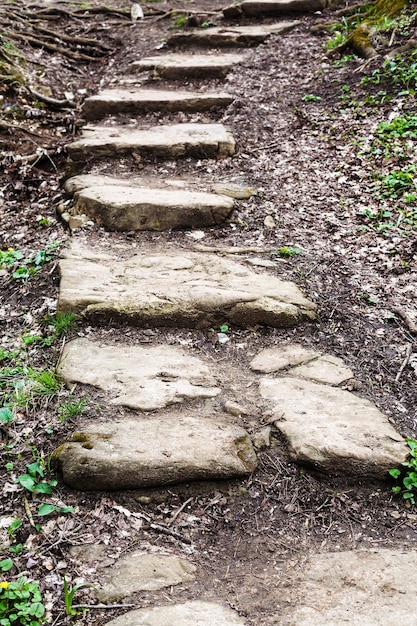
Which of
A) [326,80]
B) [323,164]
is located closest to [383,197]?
[323,164]

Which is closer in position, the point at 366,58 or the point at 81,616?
the point at 81,616

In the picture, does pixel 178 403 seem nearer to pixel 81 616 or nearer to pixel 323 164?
pixel 81 616

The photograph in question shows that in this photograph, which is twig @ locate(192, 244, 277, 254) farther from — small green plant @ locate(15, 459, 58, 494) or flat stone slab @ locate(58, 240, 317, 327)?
small green plant @ locate(15, 459, 58, 494)

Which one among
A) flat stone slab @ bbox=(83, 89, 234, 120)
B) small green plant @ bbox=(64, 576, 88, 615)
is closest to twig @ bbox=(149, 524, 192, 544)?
small green plant @ bbox=(64, 576, 88, 615)

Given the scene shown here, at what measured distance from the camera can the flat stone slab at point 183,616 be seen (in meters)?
1.84

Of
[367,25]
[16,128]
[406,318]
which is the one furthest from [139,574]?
[367,25]

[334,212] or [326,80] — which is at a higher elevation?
[326,80]

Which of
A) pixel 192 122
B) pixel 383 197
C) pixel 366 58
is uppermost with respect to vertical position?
pixel 366 58

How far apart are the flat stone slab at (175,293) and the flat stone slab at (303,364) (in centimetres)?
25

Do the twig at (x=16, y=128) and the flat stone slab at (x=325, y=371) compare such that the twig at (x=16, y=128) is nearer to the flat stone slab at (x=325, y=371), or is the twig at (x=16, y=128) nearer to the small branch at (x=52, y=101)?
the small branch at (x=52, y=101)

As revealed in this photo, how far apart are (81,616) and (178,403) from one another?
42.0 inches

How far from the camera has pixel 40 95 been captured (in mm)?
6078

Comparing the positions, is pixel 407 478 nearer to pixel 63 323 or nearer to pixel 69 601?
pixel 69 601

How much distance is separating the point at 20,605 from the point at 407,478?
1.67 metres
